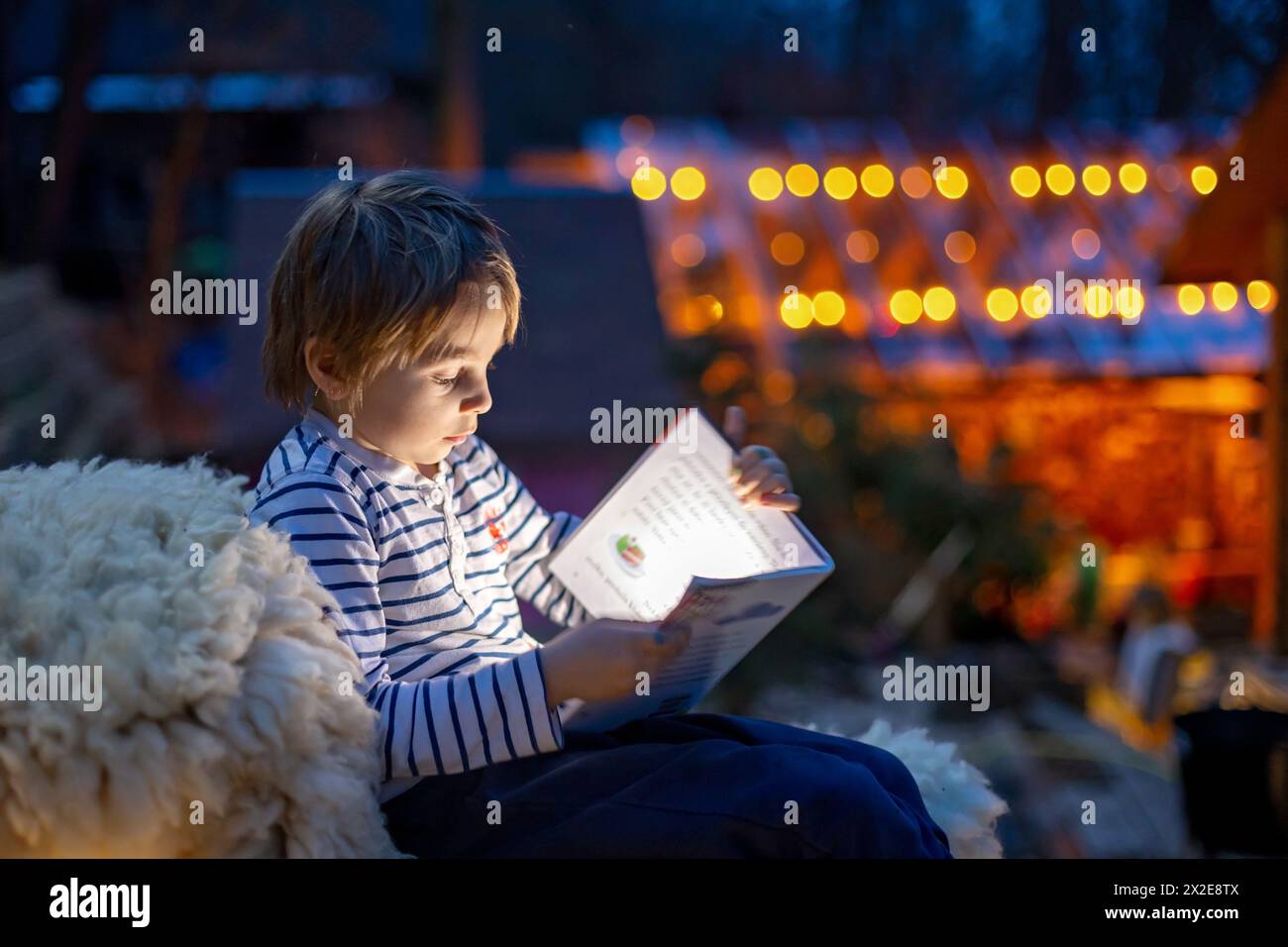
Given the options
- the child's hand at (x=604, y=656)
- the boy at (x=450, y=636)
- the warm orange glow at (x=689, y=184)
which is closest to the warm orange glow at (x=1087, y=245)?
the warm orange glow at (x=689, y=184)

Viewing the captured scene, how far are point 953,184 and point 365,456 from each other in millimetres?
5278

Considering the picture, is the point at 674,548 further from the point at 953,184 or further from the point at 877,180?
the point at 953,184

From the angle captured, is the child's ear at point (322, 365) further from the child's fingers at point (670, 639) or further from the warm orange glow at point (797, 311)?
the warm orange glow at point (797, 311)

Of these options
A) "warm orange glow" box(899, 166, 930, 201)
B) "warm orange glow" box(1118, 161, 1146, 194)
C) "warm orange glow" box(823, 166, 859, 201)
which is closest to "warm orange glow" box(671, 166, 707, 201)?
"warm orange glow" box(823, 166, 859, 201)

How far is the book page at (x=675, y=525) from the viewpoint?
3.67ft

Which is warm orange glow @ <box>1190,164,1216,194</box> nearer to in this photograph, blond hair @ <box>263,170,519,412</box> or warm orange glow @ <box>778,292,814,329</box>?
warm orange glow @ <box>778,292,814,329</box>

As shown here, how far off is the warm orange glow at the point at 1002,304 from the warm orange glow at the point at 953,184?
0.54 m

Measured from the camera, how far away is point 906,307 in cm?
552

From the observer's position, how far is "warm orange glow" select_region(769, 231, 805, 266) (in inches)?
219

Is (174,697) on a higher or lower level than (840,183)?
lower

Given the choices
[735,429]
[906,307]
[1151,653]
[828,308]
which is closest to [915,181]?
[906,307]

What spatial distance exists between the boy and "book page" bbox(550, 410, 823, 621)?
0.14 metres

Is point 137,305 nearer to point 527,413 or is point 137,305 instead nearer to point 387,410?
point 527,413
